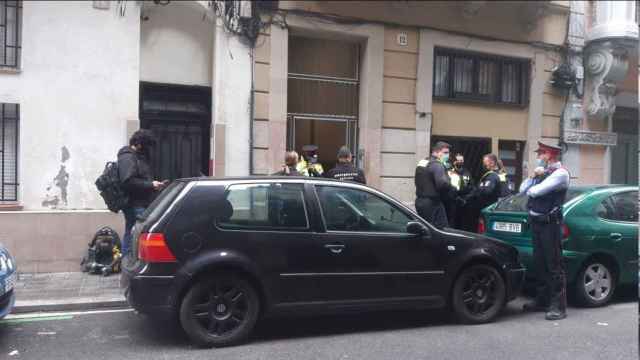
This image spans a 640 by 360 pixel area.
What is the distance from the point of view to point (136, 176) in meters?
7.11

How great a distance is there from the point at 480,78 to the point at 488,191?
4018 millimetres

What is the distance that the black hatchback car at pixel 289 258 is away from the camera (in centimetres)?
507

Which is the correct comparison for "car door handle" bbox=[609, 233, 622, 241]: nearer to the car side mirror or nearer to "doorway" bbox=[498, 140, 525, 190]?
the car side mirror

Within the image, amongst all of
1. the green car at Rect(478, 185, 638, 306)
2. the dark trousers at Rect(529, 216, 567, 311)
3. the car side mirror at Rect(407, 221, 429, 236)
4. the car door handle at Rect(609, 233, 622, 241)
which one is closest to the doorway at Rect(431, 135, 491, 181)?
the green car at Rect(478, 185, 638, 306)

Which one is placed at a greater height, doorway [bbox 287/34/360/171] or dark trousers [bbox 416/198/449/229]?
doorway [bbox 287/34/360/171]

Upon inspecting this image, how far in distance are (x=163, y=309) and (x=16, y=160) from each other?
494 cm

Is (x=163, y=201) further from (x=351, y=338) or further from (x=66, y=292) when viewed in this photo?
(x=66, y=292)

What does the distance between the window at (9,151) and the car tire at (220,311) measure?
16.1 feet

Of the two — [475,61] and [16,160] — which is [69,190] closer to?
[16,160]

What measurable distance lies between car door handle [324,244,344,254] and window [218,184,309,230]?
28 cm

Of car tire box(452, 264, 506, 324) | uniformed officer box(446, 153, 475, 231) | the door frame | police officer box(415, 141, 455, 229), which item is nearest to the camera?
car tire box(452, 264, 506, 324)

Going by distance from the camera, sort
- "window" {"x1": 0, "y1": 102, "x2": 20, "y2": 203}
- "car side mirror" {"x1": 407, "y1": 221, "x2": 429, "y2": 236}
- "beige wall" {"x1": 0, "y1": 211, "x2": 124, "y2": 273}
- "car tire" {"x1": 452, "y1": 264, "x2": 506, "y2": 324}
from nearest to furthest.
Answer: "car side mirror" {"x1": 407, "y1": 221, "x2": 429, "y2": 236} < "car tire" {"x1": 452, "y1": 264, "x2": 506, "y2": 324} < "beige wall" {"x1": 0, "y1": 211, "x2": 124, "y2": 273} < "window" {"x1": 0, "y1": 102, "x2": 20, "y2": 203}

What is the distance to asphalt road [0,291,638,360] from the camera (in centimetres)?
500

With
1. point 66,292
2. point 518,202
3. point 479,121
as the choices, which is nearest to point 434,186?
point 518,202
